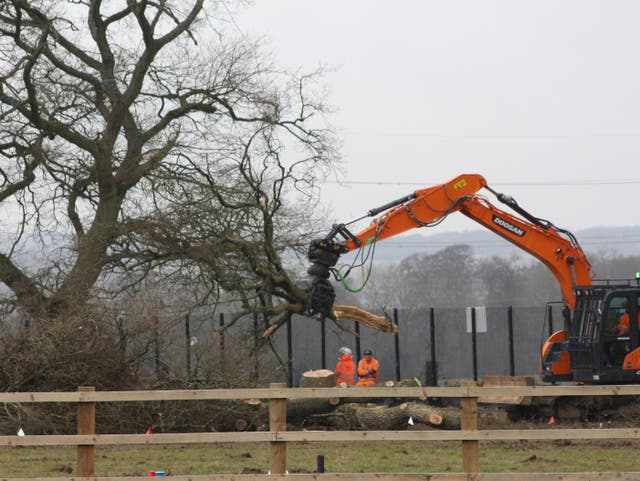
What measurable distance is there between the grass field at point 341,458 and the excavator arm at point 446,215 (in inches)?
135

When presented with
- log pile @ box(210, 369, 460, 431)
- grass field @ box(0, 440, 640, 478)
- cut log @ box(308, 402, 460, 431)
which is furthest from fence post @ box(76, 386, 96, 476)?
cut log @ box(308, 402, 460, 431)

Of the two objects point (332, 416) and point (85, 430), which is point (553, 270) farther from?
point (85, 430)

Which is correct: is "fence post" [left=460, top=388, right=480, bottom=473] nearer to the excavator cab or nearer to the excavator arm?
the excavator arm

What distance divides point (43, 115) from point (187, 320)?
5.09 meters

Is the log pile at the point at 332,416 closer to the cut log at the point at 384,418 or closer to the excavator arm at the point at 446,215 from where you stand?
the cut log at the point at 384,418

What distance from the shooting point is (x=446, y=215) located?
2073 cm

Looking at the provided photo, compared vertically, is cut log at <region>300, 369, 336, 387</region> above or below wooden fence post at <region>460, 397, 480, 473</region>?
above

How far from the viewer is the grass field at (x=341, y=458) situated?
14.1 metres

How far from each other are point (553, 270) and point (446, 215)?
2.41 metres

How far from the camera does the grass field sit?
14109 millimetres

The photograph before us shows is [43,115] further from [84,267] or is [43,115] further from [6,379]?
[6,379]

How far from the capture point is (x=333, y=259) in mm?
19516

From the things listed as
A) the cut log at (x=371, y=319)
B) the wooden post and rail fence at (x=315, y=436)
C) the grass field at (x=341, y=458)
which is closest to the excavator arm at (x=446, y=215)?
the grass field at (x=341, y=458)

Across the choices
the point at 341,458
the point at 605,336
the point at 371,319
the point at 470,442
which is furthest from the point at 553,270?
the point at 470,442
